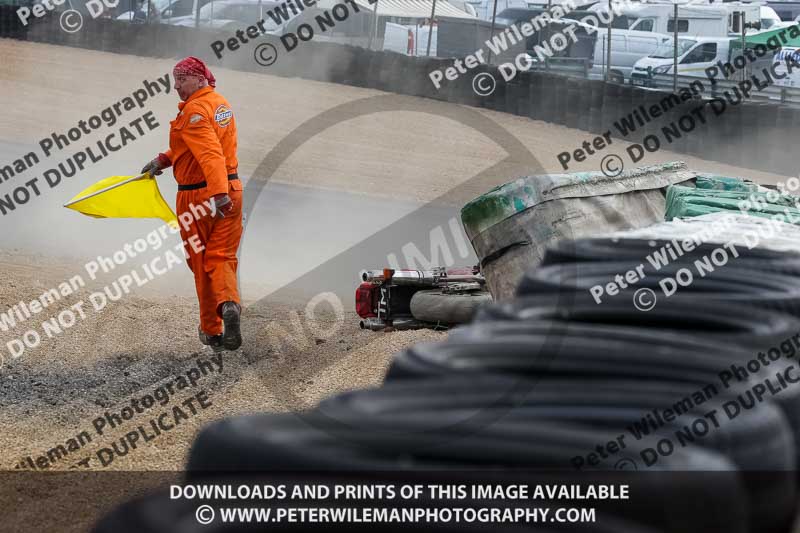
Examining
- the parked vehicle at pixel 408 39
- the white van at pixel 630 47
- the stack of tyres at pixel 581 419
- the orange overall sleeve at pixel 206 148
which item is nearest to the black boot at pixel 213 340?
the orange overall sleeve at pixel 206 148

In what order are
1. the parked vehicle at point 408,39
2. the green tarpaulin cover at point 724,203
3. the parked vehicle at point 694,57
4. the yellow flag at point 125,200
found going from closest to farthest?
the green tarpaulin cover at point 724,203 → the yellow flag at point 125,200 → the parked vehicle at point 694,57 → the parked vehicle at point 408,39

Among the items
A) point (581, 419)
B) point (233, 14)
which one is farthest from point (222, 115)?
point (233, 14)

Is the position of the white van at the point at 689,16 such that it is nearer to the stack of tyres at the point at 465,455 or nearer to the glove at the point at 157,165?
the glove at the point at 157,165

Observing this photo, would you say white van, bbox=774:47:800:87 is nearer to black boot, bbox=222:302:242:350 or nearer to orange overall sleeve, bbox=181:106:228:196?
orange overall sleeve, bbox=181:106:228:196

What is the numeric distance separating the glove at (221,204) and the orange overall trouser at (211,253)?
2.6 inches

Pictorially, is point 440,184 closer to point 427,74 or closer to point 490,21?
point 427,74

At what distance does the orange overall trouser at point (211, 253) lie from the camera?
22.4 feet

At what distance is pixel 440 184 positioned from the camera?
55.4 feet

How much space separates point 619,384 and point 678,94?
1684 cm

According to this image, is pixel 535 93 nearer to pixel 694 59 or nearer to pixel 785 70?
pixel 694 59

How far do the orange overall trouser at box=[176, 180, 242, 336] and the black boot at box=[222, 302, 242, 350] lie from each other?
0.20 ft

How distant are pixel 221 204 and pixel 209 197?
126mm

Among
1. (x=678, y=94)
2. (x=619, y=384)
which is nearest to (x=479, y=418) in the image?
(x=619, y=384)

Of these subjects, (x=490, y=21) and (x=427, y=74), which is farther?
(x=490, y=21)
